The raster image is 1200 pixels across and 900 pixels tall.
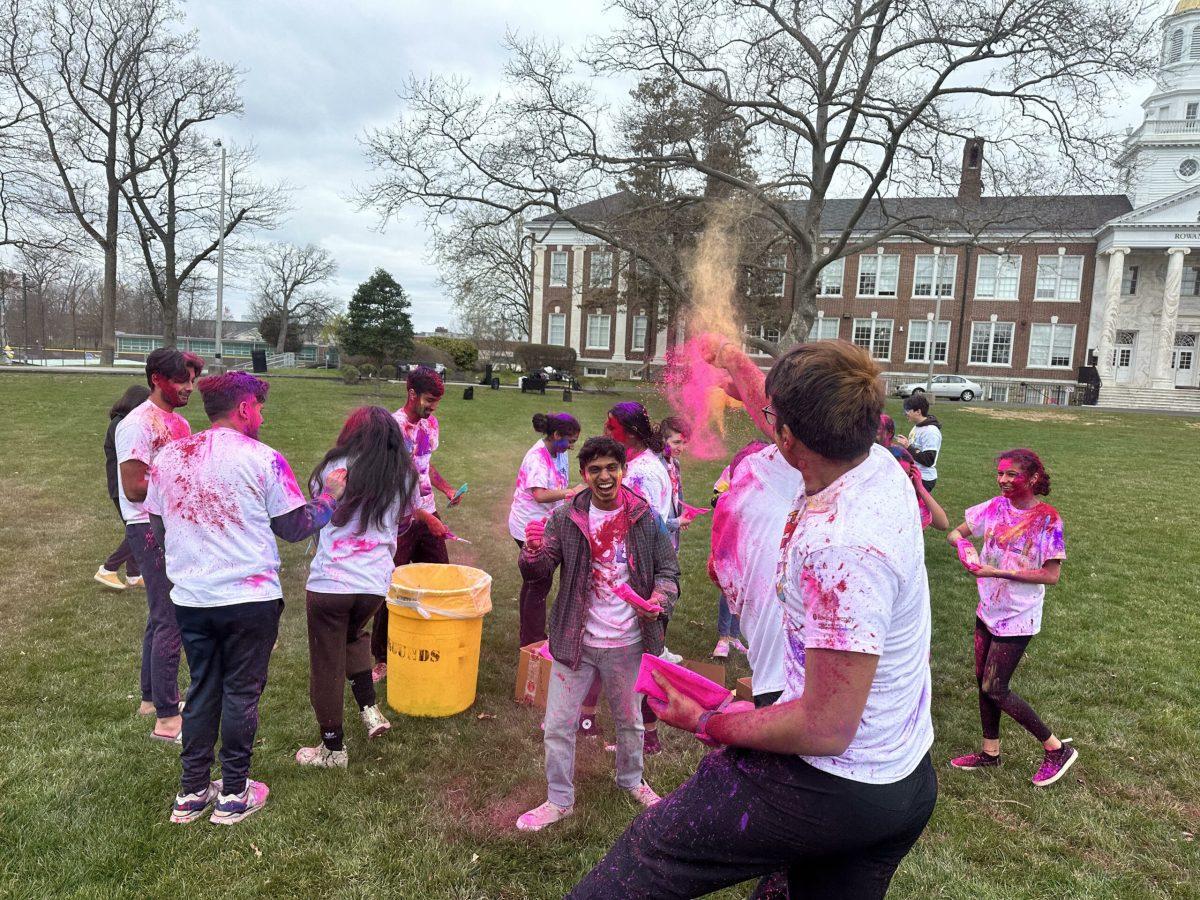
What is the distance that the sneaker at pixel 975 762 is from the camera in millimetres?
4012

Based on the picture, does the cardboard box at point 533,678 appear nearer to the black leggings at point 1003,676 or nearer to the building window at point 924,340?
the black leggings at point 1003,676

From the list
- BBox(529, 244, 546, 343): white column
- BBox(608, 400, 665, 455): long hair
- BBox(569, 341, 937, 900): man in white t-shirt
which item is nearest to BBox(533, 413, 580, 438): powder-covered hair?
BBox(608, 400, 665, 455): long hair

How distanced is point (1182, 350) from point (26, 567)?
168 feet

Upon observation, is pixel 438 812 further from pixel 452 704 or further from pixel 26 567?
pixel 26 567

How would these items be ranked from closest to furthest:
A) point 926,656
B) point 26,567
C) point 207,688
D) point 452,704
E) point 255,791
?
point 926,656 < point 207,688 < point 255,791 < point 452,704 < point 26,567

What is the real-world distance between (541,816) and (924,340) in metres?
46.1

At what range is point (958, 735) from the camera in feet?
14.6

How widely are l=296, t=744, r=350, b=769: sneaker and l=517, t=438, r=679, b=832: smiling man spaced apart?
1.08 m

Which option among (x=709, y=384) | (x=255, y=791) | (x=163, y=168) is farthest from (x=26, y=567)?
(x=163, y=168)

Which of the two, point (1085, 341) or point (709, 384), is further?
point (1085, 341)

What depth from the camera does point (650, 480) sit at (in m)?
4.05

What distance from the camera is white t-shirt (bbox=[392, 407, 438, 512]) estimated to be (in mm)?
4910

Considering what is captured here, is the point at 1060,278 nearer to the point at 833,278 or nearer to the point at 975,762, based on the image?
the point at 833,278

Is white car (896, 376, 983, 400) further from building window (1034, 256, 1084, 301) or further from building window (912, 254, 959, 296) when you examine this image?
building window (1034, 256, 1084, 301)
